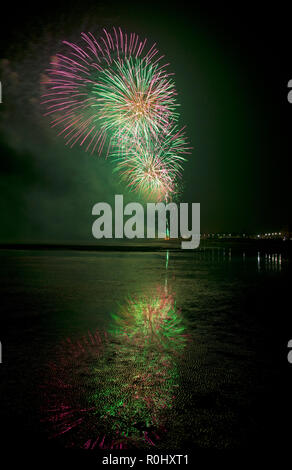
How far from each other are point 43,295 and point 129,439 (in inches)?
285

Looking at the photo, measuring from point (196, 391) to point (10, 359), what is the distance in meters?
2.53

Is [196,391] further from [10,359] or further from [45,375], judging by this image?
[10,359]

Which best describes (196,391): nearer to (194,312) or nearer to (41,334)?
(41,334)

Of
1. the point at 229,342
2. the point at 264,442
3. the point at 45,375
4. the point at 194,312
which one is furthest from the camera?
the point at 194,312

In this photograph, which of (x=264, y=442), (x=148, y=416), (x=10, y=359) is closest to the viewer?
(x=264, y=442)

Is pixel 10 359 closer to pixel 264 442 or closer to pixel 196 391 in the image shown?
pixel 196 391

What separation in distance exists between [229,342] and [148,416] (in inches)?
98.9

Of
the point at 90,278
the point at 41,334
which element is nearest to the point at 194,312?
the point at 41,334

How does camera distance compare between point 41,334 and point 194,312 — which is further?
point 194,312

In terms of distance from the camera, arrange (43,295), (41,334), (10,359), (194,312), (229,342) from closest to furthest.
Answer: (10,359), (229,342), (41,334), (194,312), (43,295)

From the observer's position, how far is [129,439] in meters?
2.50
